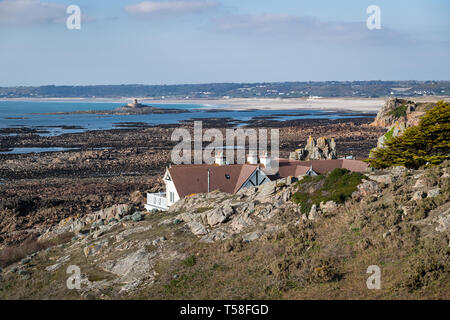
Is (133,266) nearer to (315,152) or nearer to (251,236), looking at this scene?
(251,236)

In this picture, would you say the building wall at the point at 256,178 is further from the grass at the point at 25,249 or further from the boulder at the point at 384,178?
the grass at the point at 25,249

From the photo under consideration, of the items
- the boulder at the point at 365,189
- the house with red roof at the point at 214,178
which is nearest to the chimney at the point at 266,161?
the house with red roof at the point at 214,178

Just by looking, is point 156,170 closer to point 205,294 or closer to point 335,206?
point 335,206

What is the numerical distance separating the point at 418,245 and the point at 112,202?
29185mm

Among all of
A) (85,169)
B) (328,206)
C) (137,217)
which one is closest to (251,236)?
(328,206)

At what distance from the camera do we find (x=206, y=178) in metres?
32.1

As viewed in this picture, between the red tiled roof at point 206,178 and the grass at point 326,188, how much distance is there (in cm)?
871

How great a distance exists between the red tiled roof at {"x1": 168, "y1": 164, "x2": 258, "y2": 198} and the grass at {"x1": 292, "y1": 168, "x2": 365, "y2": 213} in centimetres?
871

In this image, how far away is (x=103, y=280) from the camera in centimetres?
1933

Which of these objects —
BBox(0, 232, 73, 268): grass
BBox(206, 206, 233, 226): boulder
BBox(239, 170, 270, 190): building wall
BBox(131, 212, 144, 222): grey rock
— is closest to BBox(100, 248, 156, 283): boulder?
BBox(206, 206, 233, 226): boulder

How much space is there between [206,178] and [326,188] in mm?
11063

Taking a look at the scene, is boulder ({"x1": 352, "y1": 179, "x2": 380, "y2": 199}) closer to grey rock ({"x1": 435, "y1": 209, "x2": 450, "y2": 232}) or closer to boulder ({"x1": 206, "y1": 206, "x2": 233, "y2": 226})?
grey rock ({"x1": 435, "y1": 209, "x2": 450, "y2": 232})

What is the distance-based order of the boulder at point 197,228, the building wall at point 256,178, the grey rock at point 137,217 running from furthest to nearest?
the building wall at point 256,178 < the grey rock at point 137,217 < the boulder at point 197,228

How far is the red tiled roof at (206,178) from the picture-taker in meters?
31.4
